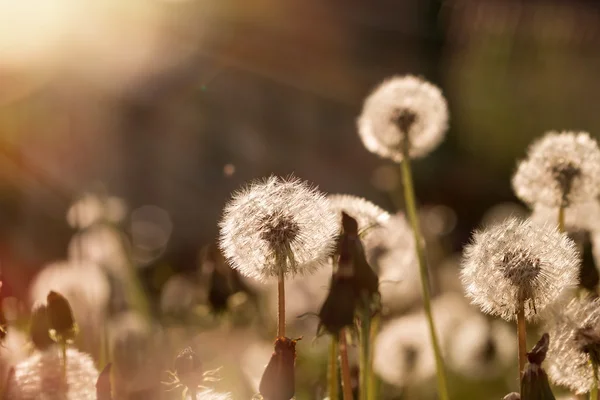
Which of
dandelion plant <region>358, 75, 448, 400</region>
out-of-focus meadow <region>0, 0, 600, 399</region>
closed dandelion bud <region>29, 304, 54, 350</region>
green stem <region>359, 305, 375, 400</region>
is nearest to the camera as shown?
green stem <region>359, 305, 375, 400</region>

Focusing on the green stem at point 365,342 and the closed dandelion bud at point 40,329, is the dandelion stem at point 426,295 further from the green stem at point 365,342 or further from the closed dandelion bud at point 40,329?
the closed dandelion bud at point 40,329

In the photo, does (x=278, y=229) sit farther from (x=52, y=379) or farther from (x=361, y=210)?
(x=52, y=379)

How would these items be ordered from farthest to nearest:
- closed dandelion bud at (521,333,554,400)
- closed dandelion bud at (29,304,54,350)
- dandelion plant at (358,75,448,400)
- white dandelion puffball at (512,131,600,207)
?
1. dandelion plant at (358,75,448,400)
2. white dandelion puffball at (512,131,600,207)
3. closed dandelion bud at (29,304,54,350)
4. closed dandelion bud at (521,333,554,400)

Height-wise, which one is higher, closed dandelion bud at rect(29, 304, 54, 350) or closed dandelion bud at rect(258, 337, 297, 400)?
closed dandelion bud at rect(29, 304, 54, 350)

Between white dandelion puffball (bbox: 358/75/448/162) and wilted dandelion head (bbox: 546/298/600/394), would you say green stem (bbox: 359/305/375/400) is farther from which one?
white dandelion puffball (bbox: 358/75/448/162)

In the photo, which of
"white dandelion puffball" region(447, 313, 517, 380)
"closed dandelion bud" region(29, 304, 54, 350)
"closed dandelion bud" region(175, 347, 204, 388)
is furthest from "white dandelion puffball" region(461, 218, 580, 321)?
"white dandelion puffball" region(447, 313, 517, 380)

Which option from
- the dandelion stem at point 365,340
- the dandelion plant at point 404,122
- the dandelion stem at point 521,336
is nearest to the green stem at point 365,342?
the dandelion stem at point 365,340

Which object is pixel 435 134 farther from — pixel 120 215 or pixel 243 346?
pixel 120 215

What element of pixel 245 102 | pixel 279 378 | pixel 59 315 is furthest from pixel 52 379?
pixel 245 102
